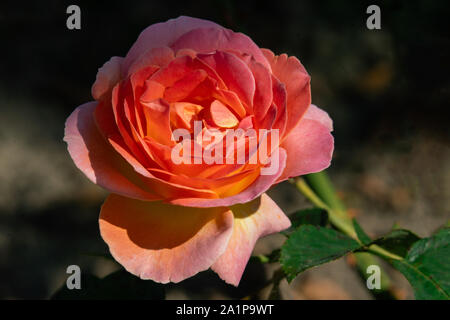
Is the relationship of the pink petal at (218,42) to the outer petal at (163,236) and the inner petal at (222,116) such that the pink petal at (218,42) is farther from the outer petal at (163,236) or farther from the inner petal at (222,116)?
the outer petal at (163,236)

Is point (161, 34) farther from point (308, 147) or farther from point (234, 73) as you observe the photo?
point (308, 147)

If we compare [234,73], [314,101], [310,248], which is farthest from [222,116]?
[314,101]

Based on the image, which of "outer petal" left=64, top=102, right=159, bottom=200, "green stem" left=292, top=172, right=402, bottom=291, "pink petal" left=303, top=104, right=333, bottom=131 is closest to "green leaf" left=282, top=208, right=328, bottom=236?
"green stem" left=292, top=172, right=402, bottom=291

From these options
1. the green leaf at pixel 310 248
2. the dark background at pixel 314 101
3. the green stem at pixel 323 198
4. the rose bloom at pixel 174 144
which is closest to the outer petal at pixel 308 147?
the rose bloom at pixel 174 144
